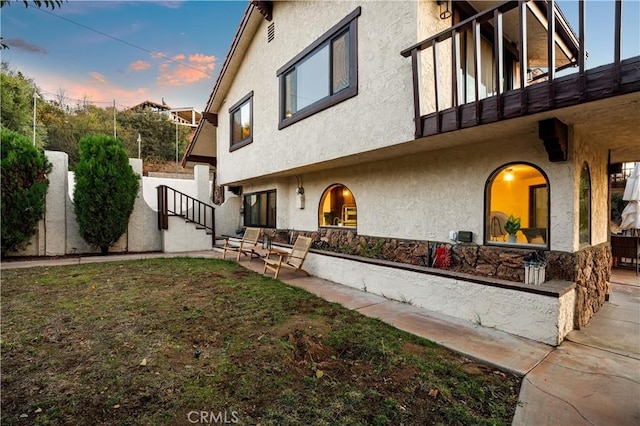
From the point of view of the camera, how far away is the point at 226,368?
2902mm

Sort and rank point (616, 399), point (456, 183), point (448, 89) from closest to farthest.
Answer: point (616, 399)
point (448, 89)
point (456, 183)

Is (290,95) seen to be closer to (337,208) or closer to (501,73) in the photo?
(337,208)

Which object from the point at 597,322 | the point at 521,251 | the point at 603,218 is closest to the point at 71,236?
the point at 521,251

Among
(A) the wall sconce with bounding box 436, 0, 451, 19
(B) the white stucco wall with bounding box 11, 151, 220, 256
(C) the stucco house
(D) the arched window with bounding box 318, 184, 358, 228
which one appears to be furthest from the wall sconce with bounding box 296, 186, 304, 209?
(A) the wall sconce with bounding box 436, 0, 451, 19

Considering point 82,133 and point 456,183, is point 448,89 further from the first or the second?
point 82,133

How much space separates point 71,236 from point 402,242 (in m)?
10.5

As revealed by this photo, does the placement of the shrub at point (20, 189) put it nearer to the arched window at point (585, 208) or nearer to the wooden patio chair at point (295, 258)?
the wooden patio chair at point (295, 258)

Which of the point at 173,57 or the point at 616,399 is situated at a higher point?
the point at 173,57

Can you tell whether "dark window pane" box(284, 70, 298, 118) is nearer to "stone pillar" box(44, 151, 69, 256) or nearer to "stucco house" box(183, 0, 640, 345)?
"stucco house" box(183, 0, 640, 345)

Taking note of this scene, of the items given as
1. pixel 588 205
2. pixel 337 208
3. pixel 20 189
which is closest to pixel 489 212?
pixel 588 205

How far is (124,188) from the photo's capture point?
32.1ft

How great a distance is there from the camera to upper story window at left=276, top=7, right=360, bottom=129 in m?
5.73

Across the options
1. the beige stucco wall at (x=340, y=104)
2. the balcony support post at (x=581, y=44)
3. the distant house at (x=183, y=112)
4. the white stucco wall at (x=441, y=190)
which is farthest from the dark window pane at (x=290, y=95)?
the distant house at (x=183, y=112)

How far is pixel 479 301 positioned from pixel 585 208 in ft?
7.59
